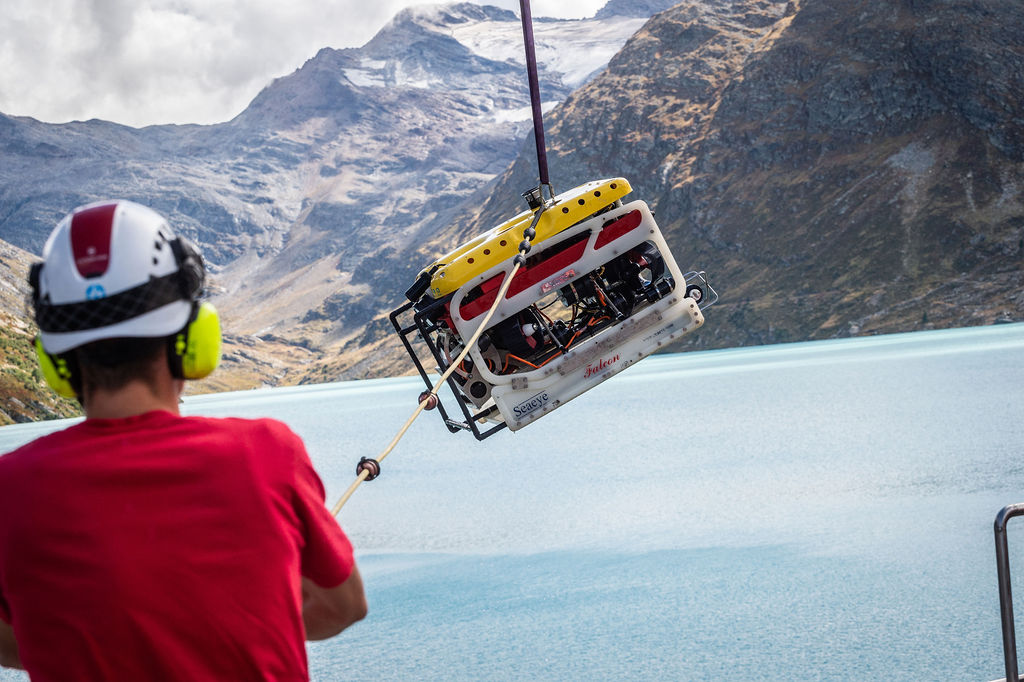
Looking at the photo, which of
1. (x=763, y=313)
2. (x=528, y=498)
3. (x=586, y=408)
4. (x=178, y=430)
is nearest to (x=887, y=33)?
(x=763, y=313)

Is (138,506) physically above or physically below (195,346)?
below

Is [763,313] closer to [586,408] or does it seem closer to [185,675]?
[586,408]

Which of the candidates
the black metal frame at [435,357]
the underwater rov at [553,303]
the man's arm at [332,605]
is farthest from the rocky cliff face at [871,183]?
the man's arm at [332,605]

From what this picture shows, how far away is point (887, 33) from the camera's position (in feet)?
584

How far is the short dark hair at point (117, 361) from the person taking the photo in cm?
205

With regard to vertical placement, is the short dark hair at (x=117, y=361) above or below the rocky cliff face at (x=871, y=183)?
above

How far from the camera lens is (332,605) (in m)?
2.33

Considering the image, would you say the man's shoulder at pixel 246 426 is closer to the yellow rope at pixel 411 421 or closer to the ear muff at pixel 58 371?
the ear muff at pixel 58 371

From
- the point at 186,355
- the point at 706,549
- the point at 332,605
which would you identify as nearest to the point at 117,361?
the point at 186,355

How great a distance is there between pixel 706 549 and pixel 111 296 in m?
20.0

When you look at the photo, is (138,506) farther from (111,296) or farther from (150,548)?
(111,296)

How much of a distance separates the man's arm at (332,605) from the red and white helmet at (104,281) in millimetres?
702

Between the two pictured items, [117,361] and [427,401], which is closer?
[117,361]

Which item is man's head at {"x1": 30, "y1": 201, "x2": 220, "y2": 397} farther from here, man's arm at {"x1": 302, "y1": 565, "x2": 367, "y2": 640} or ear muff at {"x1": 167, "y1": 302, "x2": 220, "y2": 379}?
man's arm at {"x1": 302, "y1": 565, "x2": 367, "y2": 640}
